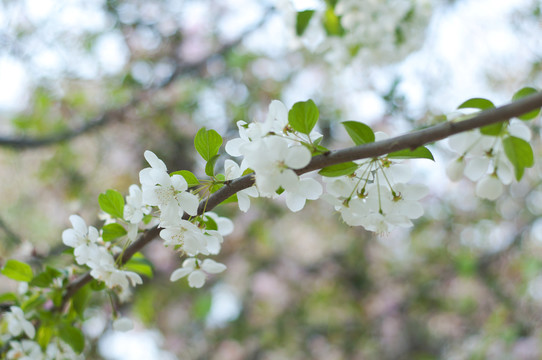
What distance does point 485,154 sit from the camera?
59cm

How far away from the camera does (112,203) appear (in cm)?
69

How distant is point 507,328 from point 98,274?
8.03 feet

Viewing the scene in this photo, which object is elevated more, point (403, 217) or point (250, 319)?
point (250, 319)

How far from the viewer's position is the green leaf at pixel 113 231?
2.27ft

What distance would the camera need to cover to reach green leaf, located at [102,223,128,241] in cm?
69

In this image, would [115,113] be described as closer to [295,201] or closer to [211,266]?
[211,266]

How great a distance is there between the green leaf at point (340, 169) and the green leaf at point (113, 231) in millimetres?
346

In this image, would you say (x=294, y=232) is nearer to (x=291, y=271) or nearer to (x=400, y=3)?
(x=291, y=271)

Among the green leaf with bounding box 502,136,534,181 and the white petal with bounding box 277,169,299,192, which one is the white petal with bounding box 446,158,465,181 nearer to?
the green leaf with bounding box 502,136,534,181

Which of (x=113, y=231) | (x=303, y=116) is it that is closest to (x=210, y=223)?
(x=113, y=231)

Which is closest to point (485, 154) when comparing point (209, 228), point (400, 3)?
point (209, 228)

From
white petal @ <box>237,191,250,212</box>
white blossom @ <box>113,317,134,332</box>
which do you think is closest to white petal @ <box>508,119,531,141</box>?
white petal @ <box>237,191,250,212</box>

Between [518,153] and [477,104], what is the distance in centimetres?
8

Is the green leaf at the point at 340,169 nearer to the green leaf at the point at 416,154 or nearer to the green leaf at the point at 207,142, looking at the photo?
the green leaf at the point at 416,154
